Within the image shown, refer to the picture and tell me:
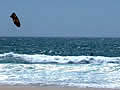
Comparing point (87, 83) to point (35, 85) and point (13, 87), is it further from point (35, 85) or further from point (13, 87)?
point (13, 87)

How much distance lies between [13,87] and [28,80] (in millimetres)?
1675

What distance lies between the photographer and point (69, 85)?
9.20 m
